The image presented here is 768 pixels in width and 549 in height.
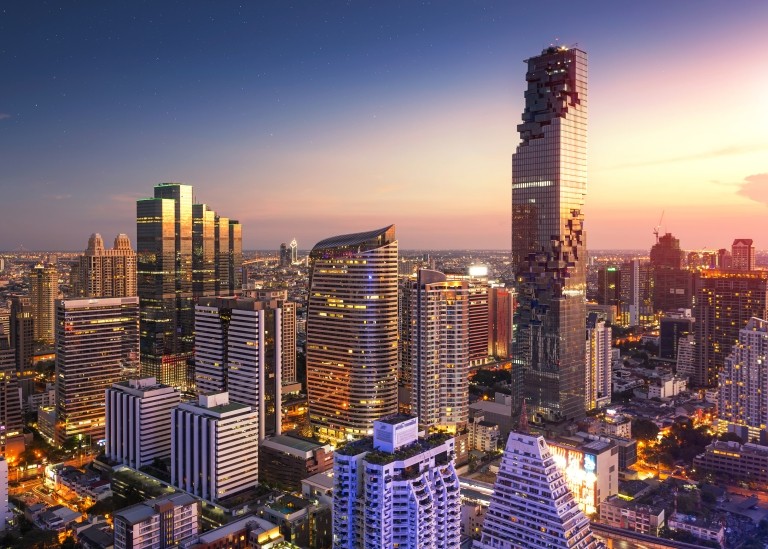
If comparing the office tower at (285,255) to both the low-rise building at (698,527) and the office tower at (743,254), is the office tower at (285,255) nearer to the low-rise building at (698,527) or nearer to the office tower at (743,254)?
the office tower at (743,254)

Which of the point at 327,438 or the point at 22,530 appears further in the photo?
the point at 327,438

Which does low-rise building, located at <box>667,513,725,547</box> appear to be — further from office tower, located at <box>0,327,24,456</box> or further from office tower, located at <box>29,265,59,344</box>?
office tower, located at <box>29,265,59,344</box>

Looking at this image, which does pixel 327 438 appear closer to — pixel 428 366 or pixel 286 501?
pixel 428 366

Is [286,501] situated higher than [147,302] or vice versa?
[147,302]

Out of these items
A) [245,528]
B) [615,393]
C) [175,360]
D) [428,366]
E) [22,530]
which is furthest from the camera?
[175,360]

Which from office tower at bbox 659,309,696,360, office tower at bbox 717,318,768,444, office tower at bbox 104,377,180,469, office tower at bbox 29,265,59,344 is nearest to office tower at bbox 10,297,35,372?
office tower at bbox 29,265,59,344

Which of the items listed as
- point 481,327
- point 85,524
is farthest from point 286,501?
point 481,327

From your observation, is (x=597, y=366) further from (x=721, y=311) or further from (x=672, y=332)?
(x=672, y=332)
